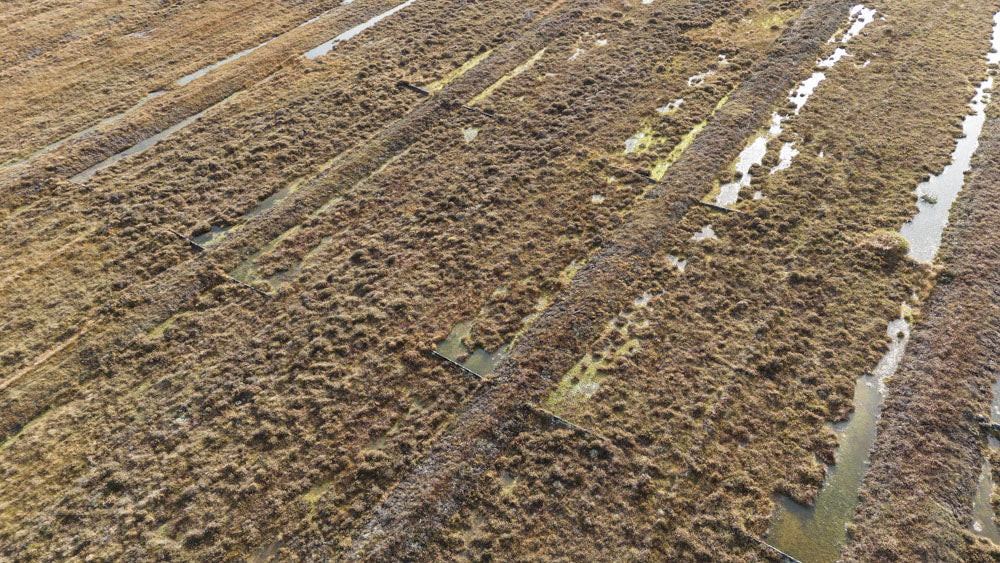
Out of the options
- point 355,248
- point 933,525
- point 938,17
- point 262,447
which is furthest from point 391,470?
point 938,17

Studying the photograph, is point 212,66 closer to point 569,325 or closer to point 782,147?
point 569,325

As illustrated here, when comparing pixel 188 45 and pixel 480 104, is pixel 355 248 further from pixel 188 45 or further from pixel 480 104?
pixel 188 45

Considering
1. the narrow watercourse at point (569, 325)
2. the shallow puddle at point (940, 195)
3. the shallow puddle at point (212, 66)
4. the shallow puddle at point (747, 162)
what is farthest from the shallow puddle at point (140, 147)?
the shallow puddle at point (940, 195)

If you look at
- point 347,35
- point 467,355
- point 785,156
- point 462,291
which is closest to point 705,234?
point 785,156

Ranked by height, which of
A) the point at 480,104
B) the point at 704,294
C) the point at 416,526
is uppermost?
the point at 480,104

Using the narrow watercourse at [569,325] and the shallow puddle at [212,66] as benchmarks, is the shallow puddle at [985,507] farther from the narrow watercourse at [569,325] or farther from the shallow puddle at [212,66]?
the shallow puddle at [212,66]

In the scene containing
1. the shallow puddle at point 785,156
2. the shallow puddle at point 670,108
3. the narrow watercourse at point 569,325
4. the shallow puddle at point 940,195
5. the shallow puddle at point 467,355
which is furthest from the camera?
the shallow puddle at point 670,108
